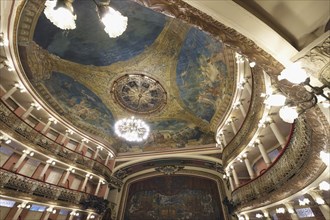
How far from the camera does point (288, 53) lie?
A: 9.62 feet

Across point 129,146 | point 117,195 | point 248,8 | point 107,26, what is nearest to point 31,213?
point 117,195

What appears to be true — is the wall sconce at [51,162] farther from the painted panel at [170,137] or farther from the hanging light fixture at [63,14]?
the hanging light fixture at [63,14]

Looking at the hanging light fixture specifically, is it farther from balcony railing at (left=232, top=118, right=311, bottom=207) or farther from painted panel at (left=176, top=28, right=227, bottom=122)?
painted panel at (left=176, top=28, right=227, bottom=122)

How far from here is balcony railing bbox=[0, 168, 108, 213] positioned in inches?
331

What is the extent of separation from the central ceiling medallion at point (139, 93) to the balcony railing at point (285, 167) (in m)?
8.53

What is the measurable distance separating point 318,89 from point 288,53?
88cm

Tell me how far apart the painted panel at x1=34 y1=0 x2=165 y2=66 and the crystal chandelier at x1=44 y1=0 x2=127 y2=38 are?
25.1 feet

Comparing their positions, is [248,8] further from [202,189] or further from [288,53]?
[202,189]

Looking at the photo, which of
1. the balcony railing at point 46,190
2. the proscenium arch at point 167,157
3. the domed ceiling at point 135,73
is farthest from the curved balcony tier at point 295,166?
the balcony railing at point 46,190

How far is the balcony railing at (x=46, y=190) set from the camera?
841cm

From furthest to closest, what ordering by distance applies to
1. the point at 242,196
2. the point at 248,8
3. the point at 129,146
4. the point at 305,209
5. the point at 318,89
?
the point at 129,146, the point at 242,196, the point at 305,209, the point at 248,8, the point at 318,89

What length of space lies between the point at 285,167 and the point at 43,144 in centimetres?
1313

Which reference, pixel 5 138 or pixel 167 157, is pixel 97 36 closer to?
pixel 5 138

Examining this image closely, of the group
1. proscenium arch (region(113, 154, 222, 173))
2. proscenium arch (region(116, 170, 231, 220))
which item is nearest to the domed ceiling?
proscenium arch (region(113, 154, 222, 173))
